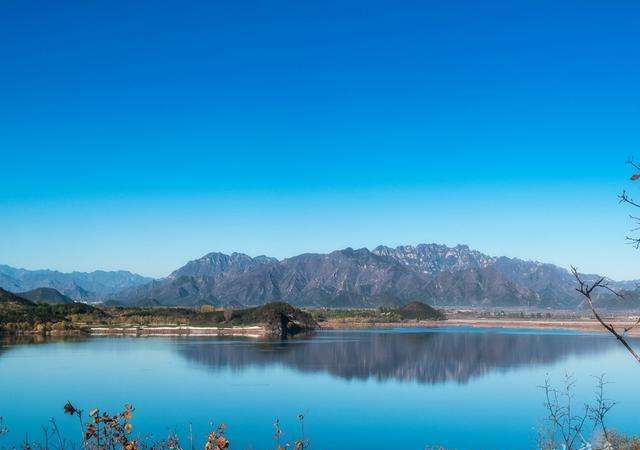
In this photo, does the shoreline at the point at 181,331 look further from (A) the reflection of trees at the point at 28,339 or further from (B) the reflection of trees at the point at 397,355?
(B) the reflection of trees at the point at 397,355

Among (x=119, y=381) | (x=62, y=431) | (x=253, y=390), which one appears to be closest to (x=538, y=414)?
(x=253, y=390)

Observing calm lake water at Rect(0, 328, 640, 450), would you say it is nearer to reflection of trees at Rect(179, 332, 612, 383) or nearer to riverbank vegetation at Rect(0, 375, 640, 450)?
reflection of trees at Rect(179, 332, 612, 383)

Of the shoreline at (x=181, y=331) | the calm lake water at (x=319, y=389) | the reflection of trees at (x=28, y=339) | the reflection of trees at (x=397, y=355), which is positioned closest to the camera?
the calm lake water at (x=319, y=389)

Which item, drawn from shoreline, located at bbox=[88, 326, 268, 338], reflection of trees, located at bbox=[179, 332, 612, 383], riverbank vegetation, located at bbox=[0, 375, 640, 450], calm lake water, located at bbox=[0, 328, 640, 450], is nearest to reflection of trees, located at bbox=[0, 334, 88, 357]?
calm lake water, located at bbox=[0, 328, 640, 450]

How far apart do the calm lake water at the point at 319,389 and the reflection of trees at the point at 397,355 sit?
0.48 ft

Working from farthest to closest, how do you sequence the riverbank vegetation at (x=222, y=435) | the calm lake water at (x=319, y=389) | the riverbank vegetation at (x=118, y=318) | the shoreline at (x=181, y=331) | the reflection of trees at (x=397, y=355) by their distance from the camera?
the shoreline at (x=181, y=331) → the riverbank vegetation at (x=118, y=318) → the reflection of trees at (x=397, y=355) → the calm lake water at (x=319, y=389) → the riverbank vegetation at (x=222, y=435)

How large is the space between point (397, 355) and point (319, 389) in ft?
59.7

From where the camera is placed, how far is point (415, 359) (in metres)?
47.2

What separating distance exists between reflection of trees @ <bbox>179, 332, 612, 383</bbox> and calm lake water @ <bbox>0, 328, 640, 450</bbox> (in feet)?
0.48

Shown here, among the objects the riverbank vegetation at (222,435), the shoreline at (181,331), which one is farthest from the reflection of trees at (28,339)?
the riverbank vegetation at (222,435)

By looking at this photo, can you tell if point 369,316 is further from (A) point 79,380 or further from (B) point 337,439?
(B) point 337,439

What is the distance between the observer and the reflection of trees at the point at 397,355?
132 ft

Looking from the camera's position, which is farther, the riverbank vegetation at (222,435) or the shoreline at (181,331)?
the shoreline at (181,331)

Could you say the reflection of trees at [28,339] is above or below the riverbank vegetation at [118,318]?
below
